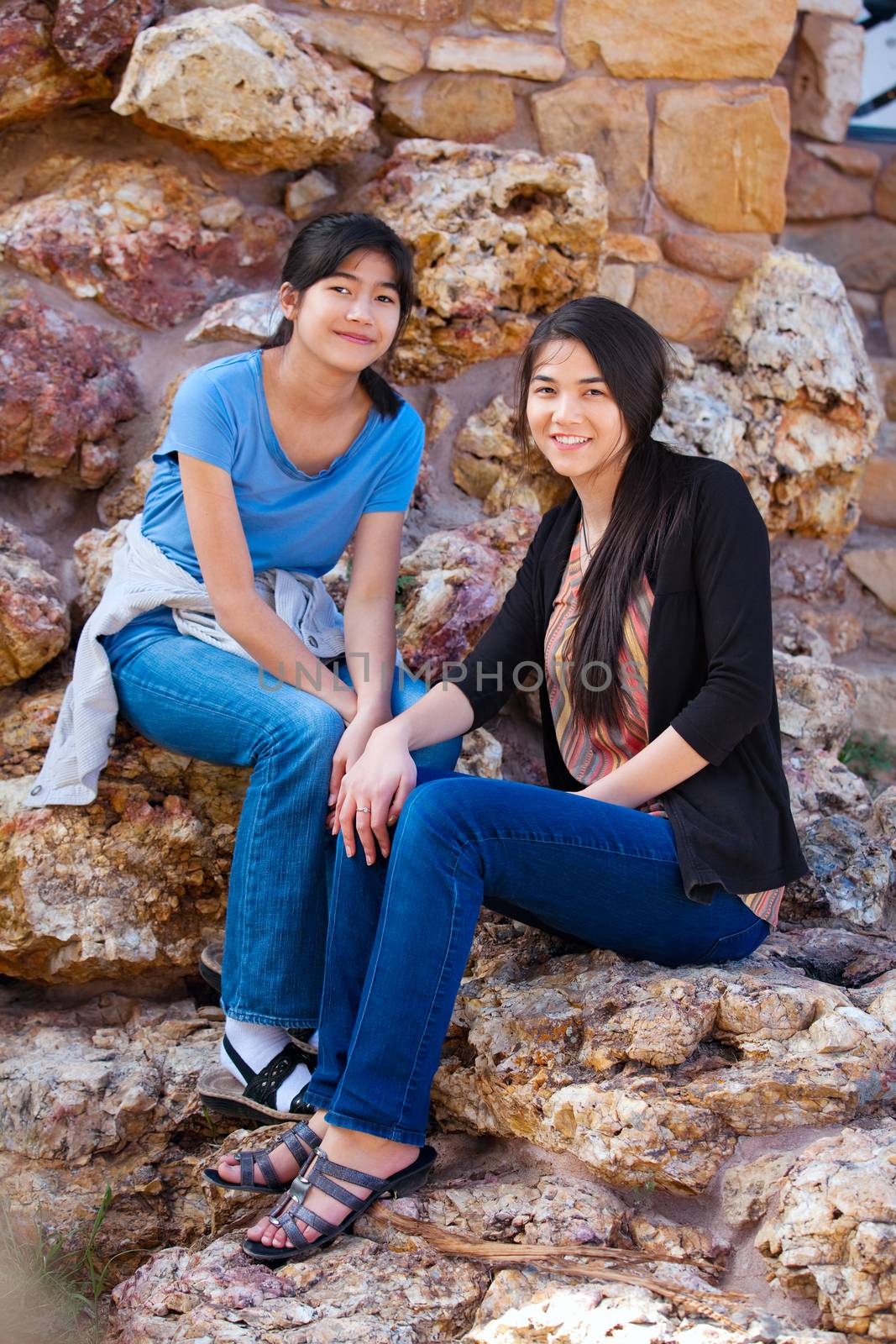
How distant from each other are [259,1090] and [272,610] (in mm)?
880

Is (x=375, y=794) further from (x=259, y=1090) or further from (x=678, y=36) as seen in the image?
(x=678, y=36)

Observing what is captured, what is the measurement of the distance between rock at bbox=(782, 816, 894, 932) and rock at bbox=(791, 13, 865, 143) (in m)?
2.53

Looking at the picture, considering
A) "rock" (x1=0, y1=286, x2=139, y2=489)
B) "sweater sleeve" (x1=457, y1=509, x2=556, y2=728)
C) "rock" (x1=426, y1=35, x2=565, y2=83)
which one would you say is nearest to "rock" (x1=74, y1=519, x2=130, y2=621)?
"rock" (x1=0, y1=286, x2=139, y2=489)

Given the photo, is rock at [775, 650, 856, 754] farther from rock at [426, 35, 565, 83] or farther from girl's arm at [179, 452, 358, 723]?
rock at [426, 35, 565, 83]

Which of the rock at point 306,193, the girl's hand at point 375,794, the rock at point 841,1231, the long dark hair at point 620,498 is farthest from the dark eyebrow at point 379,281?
the rock at point 841,1231

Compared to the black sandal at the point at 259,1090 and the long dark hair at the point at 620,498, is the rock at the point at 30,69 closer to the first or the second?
the long dark hair at the point at 620,498

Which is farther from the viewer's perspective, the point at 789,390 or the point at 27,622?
the point at 789,390

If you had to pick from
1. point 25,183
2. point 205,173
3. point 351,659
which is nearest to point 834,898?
point 351,659

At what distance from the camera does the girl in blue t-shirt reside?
80.0 inches

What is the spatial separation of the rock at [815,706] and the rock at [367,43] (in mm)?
1848

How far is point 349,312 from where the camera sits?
2.24 metres

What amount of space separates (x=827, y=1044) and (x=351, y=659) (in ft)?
3.71

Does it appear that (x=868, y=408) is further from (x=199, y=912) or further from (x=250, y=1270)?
(x=250, y=1270)

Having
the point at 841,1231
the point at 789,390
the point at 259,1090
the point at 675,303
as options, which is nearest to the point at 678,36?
the point at 675,303
